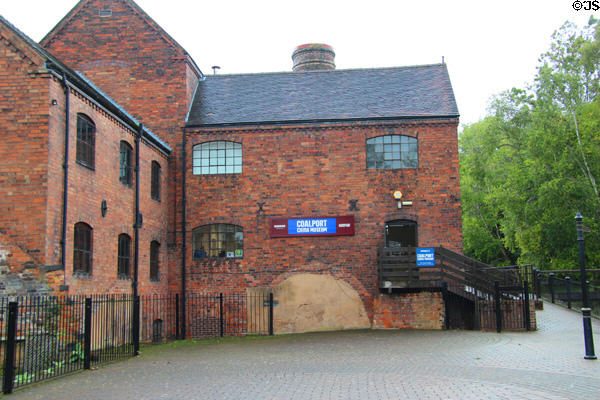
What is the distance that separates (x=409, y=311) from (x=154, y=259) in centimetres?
829

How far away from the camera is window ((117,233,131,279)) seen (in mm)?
15930

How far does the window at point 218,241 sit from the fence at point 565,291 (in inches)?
409

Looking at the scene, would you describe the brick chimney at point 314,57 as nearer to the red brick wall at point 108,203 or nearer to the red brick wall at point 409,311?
the red brick wall at point 108,203

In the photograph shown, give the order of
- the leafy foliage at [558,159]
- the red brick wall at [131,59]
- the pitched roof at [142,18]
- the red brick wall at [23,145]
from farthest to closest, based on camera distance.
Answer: the leafy foliage at [558,159] < the pitched roof at [142,18] < the red brick wall at [131,59] < the red brick wall at [23,145]

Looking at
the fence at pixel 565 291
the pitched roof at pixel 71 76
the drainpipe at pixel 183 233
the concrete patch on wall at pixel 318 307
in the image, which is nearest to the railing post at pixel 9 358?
the pitched roof at pixel 71 76

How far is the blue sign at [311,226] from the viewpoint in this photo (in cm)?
1909

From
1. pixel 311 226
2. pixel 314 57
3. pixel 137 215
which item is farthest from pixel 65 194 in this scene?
pixel 314 57

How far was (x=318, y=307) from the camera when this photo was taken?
1872 cm

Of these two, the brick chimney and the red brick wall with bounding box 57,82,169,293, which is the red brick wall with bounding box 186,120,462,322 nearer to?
the red brick wall with bounding box 57,82,169,293

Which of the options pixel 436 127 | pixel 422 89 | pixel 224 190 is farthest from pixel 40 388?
pixel 422 89

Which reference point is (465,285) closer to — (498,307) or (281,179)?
(498,307)

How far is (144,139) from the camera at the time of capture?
1769 cm

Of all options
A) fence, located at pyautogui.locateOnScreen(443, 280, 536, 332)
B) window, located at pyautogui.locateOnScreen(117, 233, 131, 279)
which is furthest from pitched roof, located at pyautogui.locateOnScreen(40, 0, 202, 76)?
fence, located at pyautogui.locateOnScreen(443, 280, 536, 332)

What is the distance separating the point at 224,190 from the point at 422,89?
8.03 m
